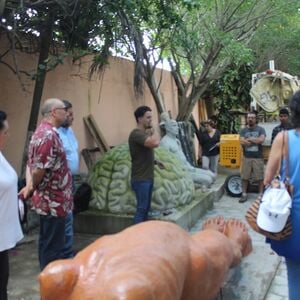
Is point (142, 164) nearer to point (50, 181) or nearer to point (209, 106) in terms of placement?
point (50, 181)

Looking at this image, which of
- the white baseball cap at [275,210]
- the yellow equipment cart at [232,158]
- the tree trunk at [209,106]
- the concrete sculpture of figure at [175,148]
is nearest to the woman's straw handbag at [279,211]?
the white baseball cap at [275,210]

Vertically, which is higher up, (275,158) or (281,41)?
(281,41)

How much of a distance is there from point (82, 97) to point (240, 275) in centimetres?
488

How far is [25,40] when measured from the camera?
652 cm

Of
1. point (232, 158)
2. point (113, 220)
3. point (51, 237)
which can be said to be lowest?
point (113, 220)

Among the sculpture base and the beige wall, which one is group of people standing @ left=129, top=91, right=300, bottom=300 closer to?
the sculpture base

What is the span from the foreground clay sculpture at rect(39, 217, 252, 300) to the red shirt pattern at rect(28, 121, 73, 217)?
1147 mm

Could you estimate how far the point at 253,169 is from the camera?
27.4 ft

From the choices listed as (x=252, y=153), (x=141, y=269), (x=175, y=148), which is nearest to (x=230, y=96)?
(x=252, y=153)

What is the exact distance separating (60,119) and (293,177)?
2.03 meters

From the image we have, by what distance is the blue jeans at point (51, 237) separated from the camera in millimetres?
3830

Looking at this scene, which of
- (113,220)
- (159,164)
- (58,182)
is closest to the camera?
(58,182)

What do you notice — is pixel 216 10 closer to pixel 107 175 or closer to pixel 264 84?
pixel 264 84

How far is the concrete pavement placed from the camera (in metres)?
4.12
